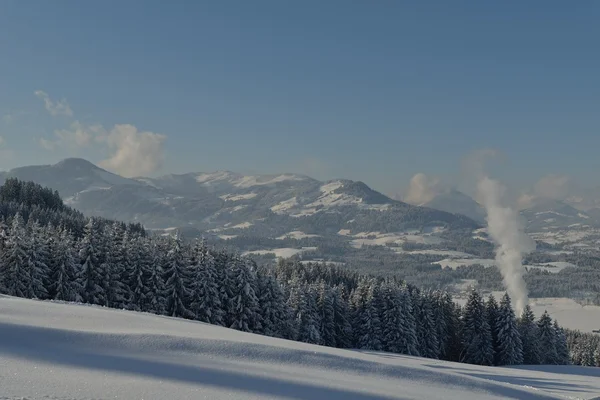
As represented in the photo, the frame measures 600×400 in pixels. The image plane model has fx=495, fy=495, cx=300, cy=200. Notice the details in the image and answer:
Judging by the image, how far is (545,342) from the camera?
80750 mm

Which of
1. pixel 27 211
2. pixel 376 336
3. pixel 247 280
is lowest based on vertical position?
pixel 376 336

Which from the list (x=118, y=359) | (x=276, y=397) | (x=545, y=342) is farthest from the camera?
(x=545, y=342)

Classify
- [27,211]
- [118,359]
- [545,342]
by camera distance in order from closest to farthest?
[118,359], [545,342], [27,211]

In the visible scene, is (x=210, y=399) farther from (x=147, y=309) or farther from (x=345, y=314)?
(x=345, y=314)

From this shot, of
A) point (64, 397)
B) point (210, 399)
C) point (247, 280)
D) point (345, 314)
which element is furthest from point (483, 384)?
point (345, 314)

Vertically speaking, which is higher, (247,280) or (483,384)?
(247,280)

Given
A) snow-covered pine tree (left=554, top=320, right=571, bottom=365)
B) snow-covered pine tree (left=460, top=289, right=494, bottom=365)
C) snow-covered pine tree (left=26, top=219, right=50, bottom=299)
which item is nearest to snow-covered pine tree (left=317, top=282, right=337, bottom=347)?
snow-covered pine tree (left=460, top=289, right=494, bottom=365)

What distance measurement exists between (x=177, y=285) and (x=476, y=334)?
46.3 m

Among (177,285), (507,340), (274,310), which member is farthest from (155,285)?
(507,340)

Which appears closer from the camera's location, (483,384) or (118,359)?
(118,359)

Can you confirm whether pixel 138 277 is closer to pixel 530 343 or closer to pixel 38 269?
pixel 38 269

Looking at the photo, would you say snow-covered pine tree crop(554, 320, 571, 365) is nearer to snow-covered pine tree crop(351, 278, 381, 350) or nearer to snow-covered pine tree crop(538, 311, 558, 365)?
snow-covered pine tree crop(538, 311, 558, 365)

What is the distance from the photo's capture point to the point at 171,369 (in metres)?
20.1

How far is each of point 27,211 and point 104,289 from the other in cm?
7428
